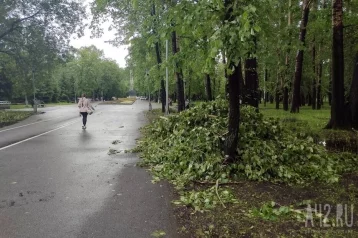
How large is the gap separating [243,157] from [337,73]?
7352mm

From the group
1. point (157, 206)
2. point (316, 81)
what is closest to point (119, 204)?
point (157, 206)

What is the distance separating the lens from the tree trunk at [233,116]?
6.39 metres

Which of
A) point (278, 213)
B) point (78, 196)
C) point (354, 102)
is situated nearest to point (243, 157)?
point (278, 213)

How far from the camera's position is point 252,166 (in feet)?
20.8

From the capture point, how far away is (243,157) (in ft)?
21.3

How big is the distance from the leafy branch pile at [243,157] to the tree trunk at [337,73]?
4.25m

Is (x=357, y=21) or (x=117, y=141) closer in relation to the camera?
(x=117, y=141)

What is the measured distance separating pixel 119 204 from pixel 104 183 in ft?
4.47

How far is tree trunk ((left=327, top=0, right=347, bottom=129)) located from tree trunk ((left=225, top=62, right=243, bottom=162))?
22.3 ft

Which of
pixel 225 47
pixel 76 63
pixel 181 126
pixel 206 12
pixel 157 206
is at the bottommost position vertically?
pixel 157 206

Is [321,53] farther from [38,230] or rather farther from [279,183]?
[38,230]

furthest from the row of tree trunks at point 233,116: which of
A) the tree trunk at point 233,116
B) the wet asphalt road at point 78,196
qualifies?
the wet asphalt road at point 78,196

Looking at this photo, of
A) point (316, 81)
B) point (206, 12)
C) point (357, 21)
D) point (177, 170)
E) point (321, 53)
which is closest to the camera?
point (206, 12)

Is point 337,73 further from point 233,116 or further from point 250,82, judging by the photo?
point 233,116
